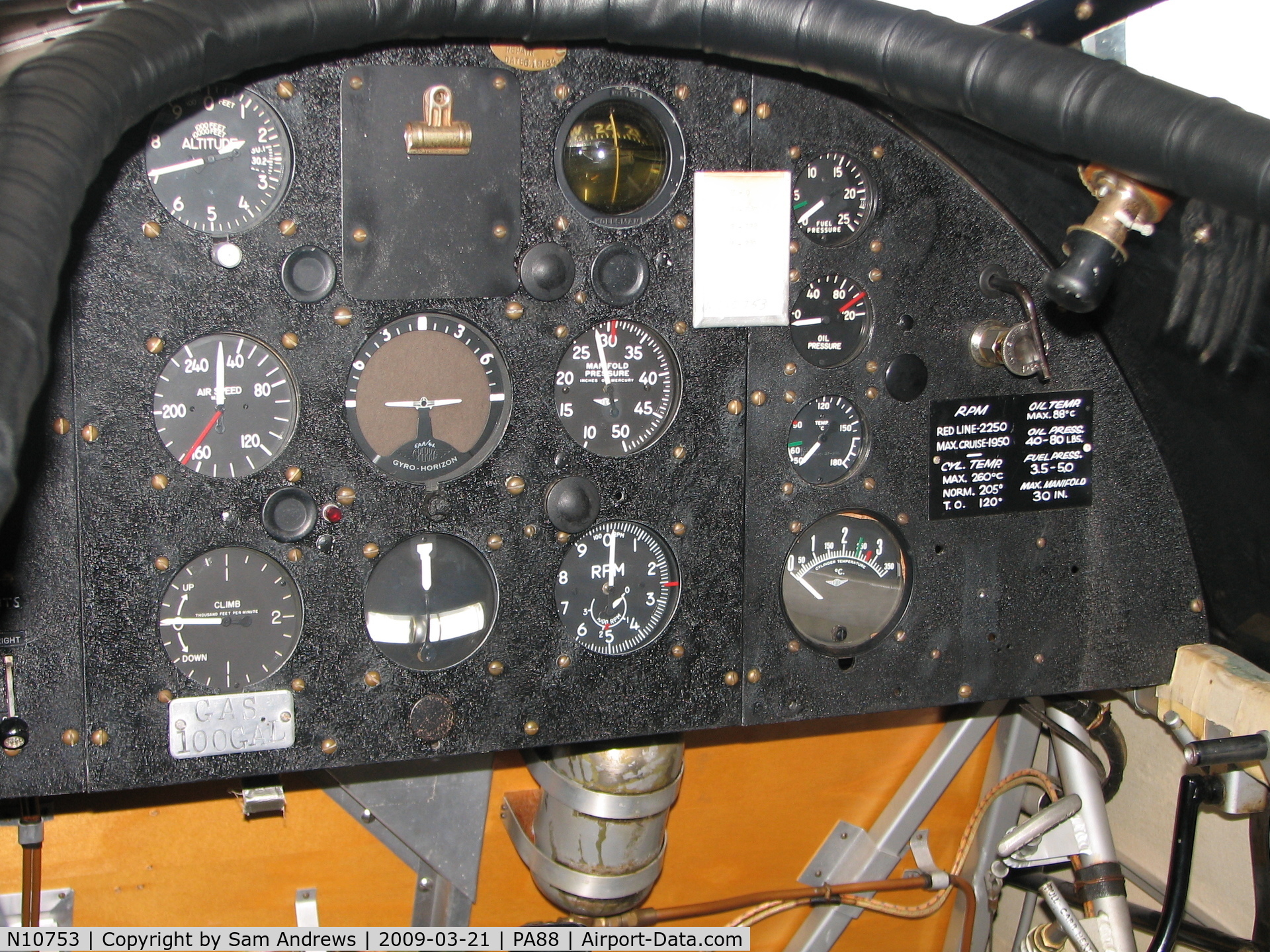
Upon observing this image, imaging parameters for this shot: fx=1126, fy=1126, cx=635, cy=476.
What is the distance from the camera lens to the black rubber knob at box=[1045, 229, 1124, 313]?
Answer: 1.46 meters

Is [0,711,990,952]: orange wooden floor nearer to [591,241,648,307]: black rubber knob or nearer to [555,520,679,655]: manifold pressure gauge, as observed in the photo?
[555,520,679,655]: manifold pressure gauge

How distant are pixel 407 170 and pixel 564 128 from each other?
0.81 feet

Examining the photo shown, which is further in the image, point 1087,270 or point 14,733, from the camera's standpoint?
point 14,733

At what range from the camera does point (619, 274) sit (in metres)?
1.77

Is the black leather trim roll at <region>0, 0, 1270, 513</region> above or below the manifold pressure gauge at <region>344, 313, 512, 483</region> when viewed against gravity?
above

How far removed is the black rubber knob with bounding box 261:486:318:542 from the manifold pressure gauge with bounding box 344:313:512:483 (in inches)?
4.6

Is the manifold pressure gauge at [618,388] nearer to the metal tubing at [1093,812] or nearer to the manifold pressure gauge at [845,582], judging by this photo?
the manifold pressure gauge at [845,582]

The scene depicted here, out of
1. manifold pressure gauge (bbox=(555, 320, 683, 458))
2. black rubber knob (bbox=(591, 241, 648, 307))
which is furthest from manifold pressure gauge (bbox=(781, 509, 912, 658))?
black rubber knob (bbox=(591, 241, 648, 307))

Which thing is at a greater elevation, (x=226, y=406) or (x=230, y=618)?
(x=226, y=406)

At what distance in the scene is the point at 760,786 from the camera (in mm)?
2467

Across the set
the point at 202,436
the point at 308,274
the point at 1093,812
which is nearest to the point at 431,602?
the point at 202,436

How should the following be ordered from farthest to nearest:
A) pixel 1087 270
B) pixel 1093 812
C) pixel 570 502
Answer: pixel 1093 812 < pixel 570 502 < pixel 1087 270

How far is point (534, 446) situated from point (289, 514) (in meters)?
0.38

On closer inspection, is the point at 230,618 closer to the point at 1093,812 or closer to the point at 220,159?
the point at 220,159
